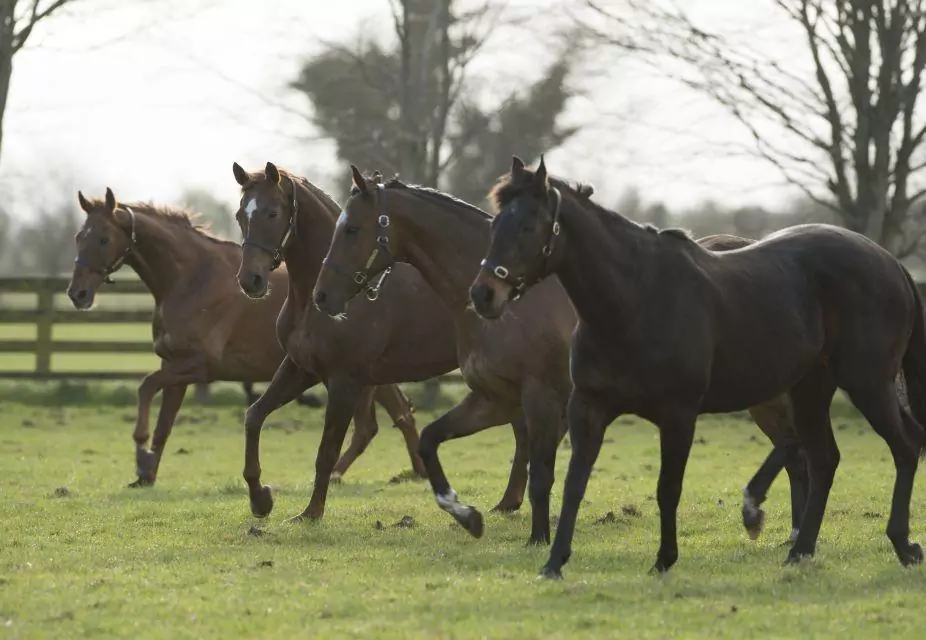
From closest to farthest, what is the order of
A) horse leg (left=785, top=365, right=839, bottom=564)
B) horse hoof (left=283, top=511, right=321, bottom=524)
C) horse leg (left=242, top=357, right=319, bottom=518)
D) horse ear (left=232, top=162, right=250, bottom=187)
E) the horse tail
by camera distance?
horse leg (left=785, top=365, right=839, bottom=564) < the horse tail < horse hoof (left=283, top=511, right=321, bottom=524) < horse ear (left=232, top=162, right=250, bottom=187) < horse leg (left=242, top=357, right=319, bottom=518)

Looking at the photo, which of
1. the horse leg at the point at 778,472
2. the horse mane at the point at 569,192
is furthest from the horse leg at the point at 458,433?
the horse mane at the point at 569,192

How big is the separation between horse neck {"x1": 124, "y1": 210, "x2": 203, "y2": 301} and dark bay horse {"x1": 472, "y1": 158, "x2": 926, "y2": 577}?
637cm

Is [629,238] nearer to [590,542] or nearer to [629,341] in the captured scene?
[629,341]

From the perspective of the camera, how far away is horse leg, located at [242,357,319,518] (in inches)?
373

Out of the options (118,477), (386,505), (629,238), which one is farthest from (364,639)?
(118,477)

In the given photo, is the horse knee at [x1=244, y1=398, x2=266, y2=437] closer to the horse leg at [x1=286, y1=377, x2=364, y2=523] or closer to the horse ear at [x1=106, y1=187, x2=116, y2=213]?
the horse leg at [x1=286, y1=377, x2=364, y2=523]

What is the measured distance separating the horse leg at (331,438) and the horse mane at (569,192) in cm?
279

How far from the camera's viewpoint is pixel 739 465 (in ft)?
44.0

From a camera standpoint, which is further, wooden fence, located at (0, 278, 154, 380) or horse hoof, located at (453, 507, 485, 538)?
wooden fence, located at (0, 278, 154, 380)

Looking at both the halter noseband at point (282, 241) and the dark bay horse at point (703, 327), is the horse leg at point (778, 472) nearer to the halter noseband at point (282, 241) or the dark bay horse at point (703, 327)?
the dark bay horse at point (703, 327)

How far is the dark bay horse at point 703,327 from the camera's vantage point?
22.1 ft

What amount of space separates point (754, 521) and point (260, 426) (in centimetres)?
319

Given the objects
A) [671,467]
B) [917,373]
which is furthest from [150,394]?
[917,373]

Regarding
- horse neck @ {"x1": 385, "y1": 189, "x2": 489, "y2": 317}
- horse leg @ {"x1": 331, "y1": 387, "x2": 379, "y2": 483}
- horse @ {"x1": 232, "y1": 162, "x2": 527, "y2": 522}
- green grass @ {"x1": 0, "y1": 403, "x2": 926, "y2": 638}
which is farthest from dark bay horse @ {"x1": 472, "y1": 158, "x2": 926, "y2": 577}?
horse leg @ {"x1": 331, "y1": 387, "x2": 379, "y2": 483}
